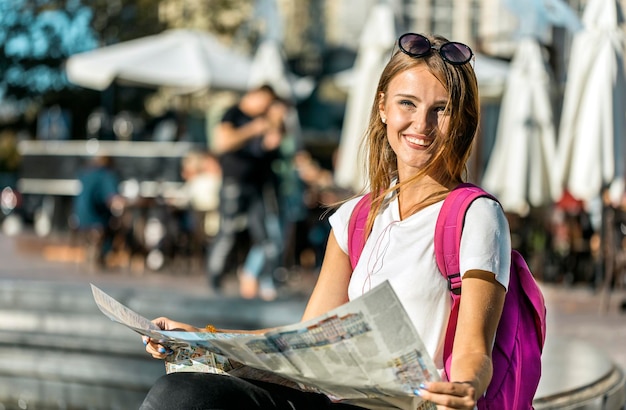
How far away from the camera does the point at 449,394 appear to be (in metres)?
2.04

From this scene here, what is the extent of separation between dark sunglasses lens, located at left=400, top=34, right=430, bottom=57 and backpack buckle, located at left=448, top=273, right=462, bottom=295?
45 cm

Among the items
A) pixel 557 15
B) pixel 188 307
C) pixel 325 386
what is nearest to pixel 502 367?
pixel 325 386

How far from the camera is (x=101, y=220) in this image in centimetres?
1465

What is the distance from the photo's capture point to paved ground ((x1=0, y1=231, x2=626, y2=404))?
29.6ft

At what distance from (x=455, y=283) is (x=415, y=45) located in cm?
49

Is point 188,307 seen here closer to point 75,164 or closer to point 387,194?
point 387,194

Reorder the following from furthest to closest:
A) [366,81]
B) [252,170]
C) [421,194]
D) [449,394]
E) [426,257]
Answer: [366,81] < [252,170] < [421,194] < [426,257] < [449,394]

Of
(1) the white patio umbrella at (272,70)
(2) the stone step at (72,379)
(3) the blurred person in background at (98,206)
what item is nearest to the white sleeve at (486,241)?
(2) the stone step at (72,379)

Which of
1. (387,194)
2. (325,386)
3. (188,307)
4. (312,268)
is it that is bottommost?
(312,268)

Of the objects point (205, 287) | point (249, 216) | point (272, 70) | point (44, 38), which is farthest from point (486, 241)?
point (44, 38)

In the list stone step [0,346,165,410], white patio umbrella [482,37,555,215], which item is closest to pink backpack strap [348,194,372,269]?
stone step [0,346,165,410]

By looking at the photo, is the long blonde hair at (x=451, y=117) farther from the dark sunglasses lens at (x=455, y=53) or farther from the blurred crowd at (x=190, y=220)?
the blurred crowd at (x=190, y=220)

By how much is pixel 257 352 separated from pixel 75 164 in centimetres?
2057

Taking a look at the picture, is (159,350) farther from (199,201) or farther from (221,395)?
(199,201)
